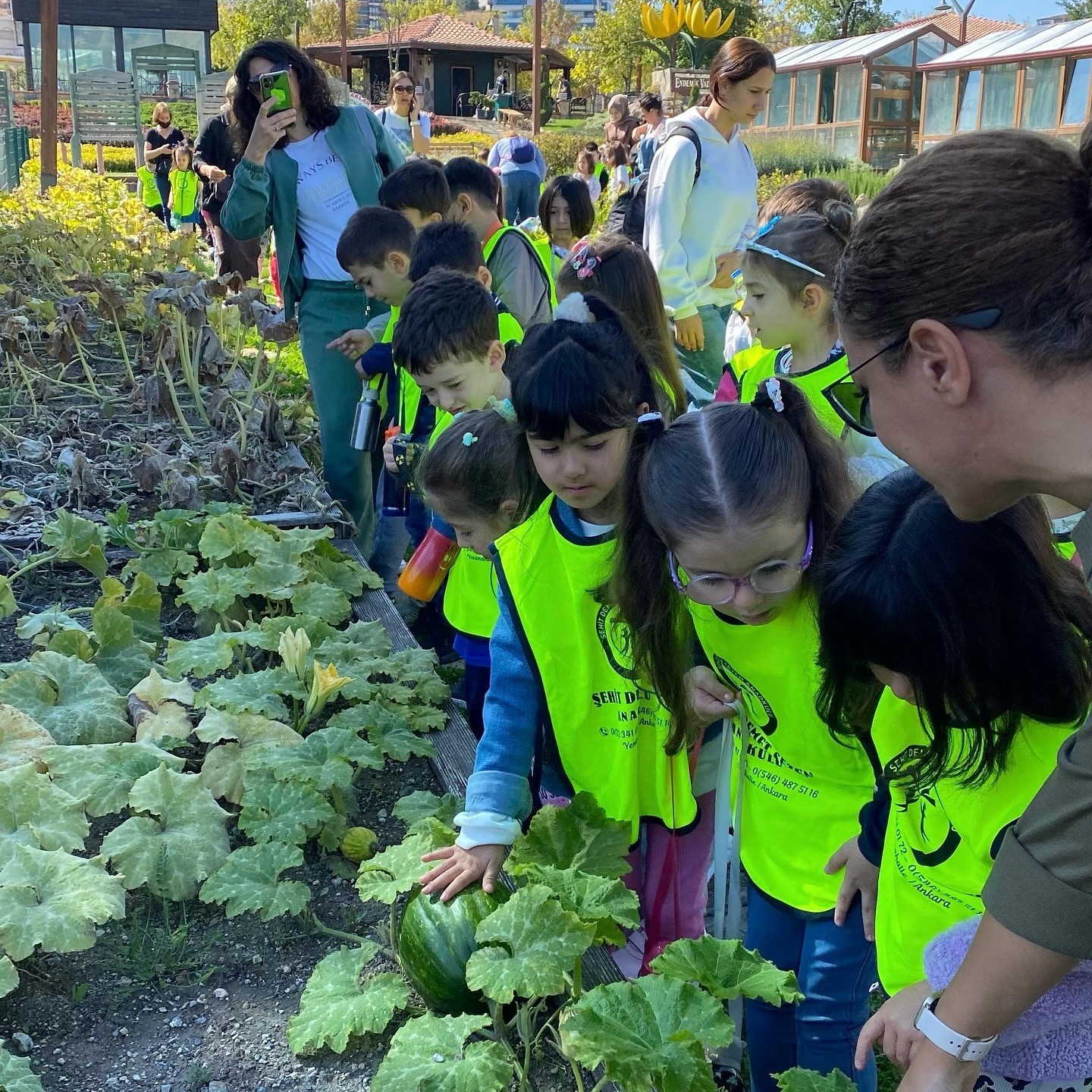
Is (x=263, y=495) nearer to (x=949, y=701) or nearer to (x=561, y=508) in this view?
(x=561, y=508)

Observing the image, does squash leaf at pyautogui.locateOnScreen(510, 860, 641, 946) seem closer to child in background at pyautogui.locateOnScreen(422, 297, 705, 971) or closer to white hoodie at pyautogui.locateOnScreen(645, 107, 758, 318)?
child in background at pyautogui.locateOnScreen(422, 297, 705, 971)

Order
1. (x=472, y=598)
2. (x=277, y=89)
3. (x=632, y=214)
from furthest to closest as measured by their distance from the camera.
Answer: (x=632, y=214) < (x=277, y=89) < (x=472, y=598)

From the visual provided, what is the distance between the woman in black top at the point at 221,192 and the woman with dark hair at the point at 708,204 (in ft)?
14.5

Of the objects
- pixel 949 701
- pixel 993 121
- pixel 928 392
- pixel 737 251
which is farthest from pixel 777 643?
pixel 993 121

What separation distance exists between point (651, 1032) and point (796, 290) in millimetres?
2016

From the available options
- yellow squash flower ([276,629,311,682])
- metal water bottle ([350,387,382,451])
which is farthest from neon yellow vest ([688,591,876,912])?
metal water bottle ([350,387,382,451])

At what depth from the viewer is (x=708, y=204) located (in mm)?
4570

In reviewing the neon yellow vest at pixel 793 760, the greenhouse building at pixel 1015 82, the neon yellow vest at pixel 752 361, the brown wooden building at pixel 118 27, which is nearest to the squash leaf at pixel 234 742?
the neon yellow vest at pixel 793 760

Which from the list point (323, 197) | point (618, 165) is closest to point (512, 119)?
point (618, 165)

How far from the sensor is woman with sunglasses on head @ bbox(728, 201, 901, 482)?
305cm

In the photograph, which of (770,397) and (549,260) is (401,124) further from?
(770,397)

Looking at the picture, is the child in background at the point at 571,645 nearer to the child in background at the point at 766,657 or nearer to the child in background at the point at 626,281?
the child in background at the point at 766,657

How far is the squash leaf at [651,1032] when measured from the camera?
160 centimetres

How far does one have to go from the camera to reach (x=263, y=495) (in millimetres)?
4750
